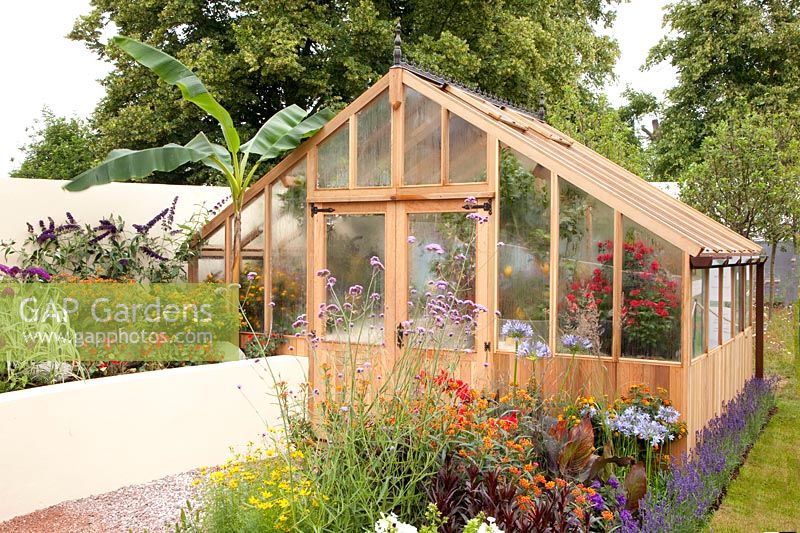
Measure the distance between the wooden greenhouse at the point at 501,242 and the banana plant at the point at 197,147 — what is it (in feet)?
0.57

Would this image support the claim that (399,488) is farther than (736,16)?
No

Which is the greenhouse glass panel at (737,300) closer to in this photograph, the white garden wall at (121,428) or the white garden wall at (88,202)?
the white garden wall at (121,428)

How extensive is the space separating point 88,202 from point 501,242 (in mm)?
4618

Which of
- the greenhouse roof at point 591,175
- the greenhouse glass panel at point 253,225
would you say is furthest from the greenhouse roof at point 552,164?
the greenhouse glass panel at point 253,225

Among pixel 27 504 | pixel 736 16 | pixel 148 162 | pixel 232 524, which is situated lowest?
pixel 27 504

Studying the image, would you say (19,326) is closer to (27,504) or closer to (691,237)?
(27,504)

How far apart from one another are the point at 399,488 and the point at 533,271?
9.71ft

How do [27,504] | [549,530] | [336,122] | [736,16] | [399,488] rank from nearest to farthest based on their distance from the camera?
[549,530], [399,488], [27,504], [336,122], [736,16]

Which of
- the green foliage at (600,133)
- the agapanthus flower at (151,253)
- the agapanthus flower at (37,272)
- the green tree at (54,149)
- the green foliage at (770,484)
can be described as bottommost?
the green foliage at (770,484)

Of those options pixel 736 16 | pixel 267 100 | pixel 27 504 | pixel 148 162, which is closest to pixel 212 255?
pixel 148 162

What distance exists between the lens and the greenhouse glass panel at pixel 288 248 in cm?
776

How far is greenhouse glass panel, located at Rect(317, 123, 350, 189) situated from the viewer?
744 centimetres

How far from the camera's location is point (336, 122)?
7.42 meters

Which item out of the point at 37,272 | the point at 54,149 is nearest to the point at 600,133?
the point at 37,272
